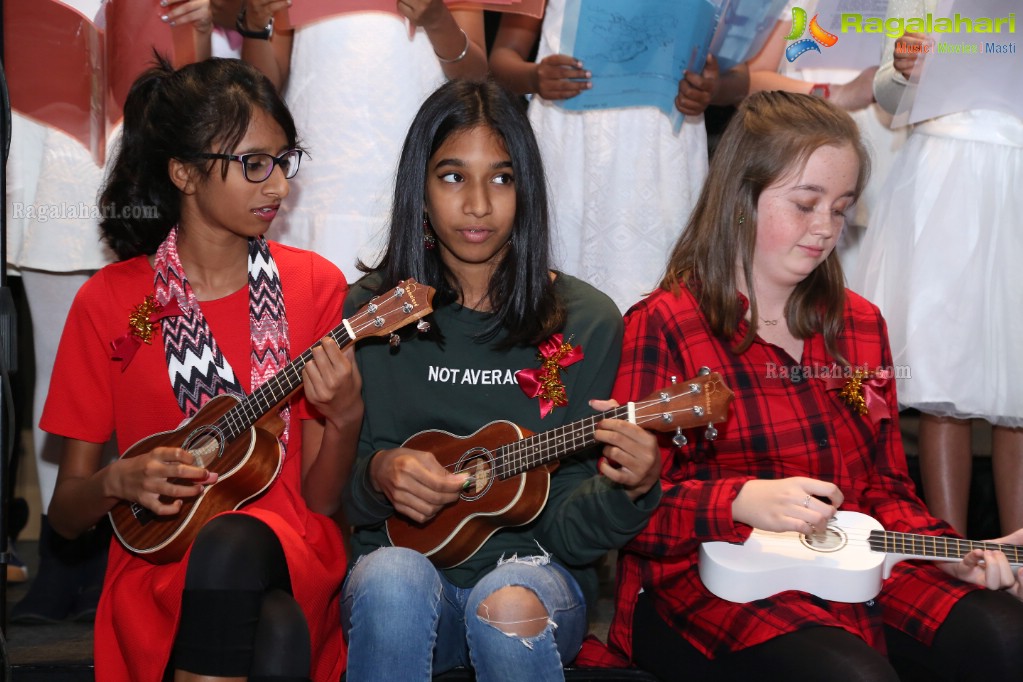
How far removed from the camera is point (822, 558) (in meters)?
1.87

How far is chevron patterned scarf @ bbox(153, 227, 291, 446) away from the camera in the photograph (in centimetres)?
211

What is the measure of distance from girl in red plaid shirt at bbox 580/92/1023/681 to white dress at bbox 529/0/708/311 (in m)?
0.42

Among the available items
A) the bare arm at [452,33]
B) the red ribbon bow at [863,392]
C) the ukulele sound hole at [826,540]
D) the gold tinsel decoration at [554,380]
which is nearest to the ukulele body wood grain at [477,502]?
the gold tinsel decoration at [554,380]

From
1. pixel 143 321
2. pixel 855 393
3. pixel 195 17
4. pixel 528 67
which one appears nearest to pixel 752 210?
pixel 855 393

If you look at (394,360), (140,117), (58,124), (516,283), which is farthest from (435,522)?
(58,124)

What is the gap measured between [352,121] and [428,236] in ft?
1.64

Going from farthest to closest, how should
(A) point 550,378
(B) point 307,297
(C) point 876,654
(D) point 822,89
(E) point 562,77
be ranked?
(D) point 822,89, (E) point 562,77, (B) point 307,297, (A) point 550,378, (C) point 876,654

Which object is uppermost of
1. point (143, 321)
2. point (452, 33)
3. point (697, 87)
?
point (452, 33)

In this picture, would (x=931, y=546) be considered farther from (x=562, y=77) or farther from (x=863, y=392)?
(x=562, y=77)

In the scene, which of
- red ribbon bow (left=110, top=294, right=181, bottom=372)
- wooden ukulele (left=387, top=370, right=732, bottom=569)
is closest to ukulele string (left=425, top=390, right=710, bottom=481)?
wooden ukulele (left=387, top=370, right=732, bottom=569)

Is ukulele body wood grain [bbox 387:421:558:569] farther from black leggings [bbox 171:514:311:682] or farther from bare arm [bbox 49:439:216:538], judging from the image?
bare arm [bbox 49:439:216:538]

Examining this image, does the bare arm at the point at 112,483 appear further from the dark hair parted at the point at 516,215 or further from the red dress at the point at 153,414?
the dark hair parted at the point at 516,215

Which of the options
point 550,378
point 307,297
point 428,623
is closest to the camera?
point 428,623

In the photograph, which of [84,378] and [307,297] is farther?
[307,297]
